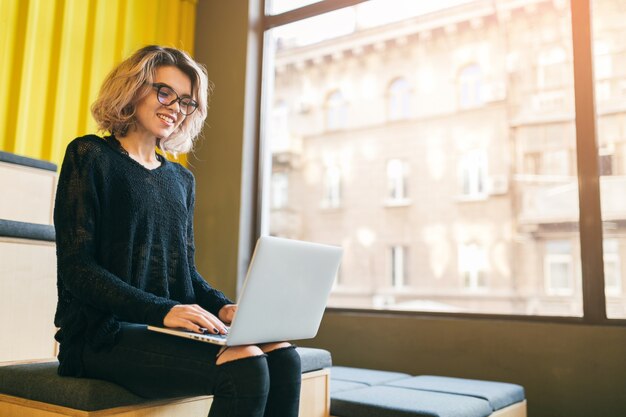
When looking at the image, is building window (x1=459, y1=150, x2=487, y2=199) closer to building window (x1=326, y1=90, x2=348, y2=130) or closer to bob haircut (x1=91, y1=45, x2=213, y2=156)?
building window (x1=326, y1=90, x2=348, y2=130)

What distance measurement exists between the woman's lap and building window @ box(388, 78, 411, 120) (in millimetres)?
20424

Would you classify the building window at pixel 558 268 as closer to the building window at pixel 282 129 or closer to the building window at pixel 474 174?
the building window at pixel 474 174

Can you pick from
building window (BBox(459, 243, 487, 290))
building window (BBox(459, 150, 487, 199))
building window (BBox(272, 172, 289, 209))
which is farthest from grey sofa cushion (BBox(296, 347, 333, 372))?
building window (BBox(272, 172, 289, 209))

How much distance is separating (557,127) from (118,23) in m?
16.3

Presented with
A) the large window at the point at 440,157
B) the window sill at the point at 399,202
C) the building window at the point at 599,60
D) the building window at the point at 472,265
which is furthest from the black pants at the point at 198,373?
the window sill at the point at 399,202

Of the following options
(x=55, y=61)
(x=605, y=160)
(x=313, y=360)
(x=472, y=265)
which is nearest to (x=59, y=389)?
(x=313, y=360)

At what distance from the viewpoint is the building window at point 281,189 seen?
22.7m

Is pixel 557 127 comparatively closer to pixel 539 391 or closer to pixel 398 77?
pixel 398 77

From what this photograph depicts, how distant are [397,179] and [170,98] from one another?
2064 centimetres

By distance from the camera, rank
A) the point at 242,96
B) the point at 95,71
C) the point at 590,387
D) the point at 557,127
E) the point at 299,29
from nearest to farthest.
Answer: the point at 590,387, the point at 95,71, the point at 242,96, the point at 299,29, the point at 557,127

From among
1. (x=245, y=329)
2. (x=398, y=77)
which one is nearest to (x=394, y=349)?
(x=245, y=329)

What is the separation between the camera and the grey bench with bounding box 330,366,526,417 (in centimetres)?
197

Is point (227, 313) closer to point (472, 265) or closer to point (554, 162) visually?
point (554, 162)

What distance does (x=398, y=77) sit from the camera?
21016 mm
